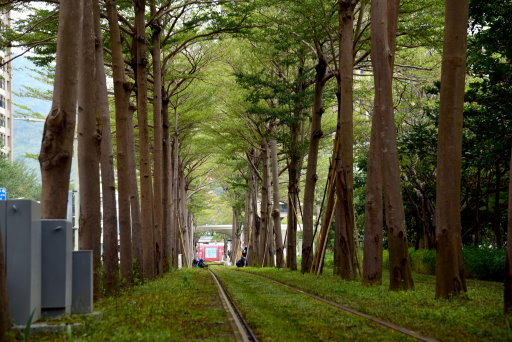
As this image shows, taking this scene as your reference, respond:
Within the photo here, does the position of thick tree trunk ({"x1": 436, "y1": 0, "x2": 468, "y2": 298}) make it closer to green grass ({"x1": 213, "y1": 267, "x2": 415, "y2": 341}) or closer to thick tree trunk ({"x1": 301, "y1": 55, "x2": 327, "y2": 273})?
green grass ({"x1": 213, "y1": 267, "x2": 415, "y2": 341})

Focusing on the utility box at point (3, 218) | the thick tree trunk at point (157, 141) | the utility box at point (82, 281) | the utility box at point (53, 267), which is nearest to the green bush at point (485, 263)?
the thick tree trunk at point (157, 141)

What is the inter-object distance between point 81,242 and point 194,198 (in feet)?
188

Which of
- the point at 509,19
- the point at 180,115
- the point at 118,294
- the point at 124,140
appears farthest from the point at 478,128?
the point at 180,115

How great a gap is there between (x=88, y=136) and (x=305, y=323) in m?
6.32

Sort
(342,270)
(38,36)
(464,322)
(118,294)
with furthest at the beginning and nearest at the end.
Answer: (342,270)
(38,36)
(118,294)
(464,322)

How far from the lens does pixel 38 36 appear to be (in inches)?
789

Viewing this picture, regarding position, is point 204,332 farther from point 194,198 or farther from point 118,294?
point 194,198

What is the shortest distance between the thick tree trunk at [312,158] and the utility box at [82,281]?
54.0ft

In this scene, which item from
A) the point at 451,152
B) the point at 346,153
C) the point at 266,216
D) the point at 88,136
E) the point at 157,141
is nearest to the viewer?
the point at 451,152

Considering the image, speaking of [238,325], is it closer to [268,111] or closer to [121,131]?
[121,131]

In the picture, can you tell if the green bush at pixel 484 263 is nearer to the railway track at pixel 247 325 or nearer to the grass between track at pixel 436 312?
the grass between track at pixel 436 312

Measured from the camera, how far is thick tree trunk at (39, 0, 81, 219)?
10812 mm

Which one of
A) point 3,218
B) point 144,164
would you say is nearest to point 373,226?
point 144,164

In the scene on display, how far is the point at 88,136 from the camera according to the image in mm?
13930
